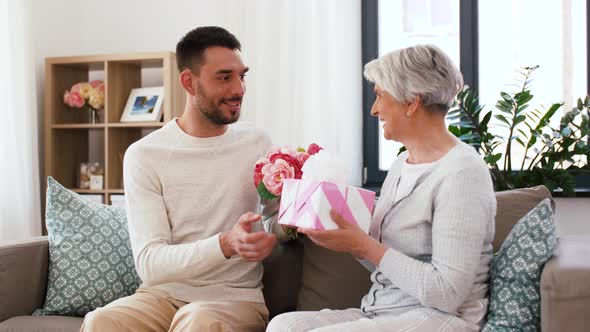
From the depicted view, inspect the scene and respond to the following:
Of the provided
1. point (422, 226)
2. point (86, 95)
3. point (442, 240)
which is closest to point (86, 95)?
point (86, 95)

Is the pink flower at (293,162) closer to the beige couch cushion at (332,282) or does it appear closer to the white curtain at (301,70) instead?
the beige couch cushion at (332,282)

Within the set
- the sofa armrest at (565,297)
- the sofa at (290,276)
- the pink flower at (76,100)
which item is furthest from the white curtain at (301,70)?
the sofa armrest at (565,297)

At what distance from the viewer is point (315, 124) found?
394cm

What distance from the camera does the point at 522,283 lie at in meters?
1.80

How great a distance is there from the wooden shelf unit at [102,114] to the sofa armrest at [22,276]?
1.55 metres

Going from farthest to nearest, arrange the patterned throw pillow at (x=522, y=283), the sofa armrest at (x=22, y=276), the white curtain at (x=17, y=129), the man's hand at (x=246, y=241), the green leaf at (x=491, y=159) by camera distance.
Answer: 1. the white curtain at (x=17, y=129)
2. the green leaf at (x=491, y=159)
3. the sofa armrest at (x=22, y=276)
4. the man's hand at (x=246, y=241)
5. the patterned throw pillow at (x=522, y=283)

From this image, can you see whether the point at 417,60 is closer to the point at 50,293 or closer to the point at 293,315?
the point at 293,315

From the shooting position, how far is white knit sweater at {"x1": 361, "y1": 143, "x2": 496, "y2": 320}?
67.4 inches

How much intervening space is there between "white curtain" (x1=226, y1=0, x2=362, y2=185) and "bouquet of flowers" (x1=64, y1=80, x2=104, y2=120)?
0.79 meters

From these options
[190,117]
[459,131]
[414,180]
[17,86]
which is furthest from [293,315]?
[17,86]

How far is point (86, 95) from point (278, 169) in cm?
238

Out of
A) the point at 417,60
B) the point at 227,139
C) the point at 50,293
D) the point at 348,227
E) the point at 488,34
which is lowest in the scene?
the point at 50,293

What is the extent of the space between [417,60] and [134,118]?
247cm

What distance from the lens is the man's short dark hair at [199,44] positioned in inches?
90.5
